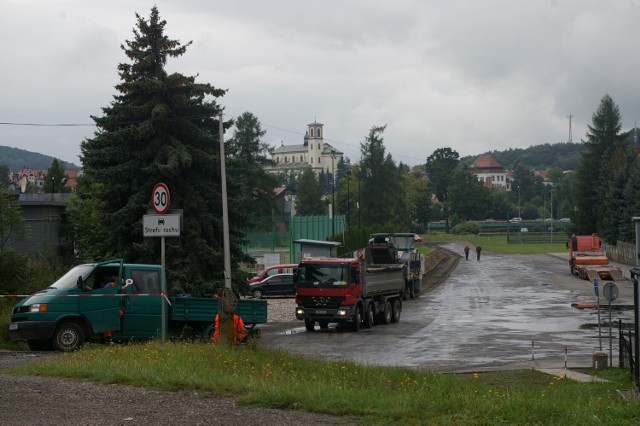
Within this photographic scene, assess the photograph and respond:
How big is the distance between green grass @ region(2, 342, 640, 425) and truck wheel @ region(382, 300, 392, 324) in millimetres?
17509

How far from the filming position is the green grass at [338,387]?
10.1m

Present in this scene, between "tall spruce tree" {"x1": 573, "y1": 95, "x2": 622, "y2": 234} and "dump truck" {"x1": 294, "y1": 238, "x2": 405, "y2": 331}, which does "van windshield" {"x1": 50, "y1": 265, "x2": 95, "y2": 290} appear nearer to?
"dump truck" {"x1": 294, "y1": 238, "x2": 405, "y2": 331}

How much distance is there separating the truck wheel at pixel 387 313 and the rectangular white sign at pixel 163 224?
727 inches

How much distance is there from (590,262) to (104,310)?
170 feet

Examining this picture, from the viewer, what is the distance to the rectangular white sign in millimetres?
18266

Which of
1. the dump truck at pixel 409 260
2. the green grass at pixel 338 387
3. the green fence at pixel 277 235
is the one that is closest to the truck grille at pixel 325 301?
the green grass at pixel 338 387

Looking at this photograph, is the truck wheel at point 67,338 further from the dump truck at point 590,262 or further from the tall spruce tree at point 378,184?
the tall spruce tree at point 378,184

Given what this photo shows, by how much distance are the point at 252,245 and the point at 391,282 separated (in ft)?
111

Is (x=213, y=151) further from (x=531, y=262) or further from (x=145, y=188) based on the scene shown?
Result: (x=531, y=262)

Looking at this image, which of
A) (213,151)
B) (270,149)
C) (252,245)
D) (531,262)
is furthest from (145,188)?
(270,149)

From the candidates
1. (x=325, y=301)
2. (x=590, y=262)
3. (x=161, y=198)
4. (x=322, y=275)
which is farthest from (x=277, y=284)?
(x=161, y=198)

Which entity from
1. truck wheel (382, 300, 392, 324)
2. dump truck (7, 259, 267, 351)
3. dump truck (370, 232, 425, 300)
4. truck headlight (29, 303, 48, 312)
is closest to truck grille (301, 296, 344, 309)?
truck wheel (382, 300, 392, 324)

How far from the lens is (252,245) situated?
228ft

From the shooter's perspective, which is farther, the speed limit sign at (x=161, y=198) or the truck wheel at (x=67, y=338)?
A: the truck wheel at (x=67, y=338)
